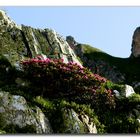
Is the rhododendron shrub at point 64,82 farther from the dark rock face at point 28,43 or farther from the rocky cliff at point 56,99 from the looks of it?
the dark rock face at point 28,43

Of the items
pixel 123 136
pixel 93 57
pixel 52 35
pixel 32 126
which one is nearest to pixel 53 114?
pixel 32 126

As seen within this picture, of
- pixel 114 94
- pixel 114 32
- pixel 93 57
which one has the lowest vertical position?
pixel 114 94

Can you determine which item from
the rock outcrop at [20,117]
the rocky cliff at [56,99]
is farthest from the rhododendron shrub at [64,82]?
the rock outcrop at [20,117]

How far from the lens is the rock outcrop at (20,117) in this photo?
46.2 feet

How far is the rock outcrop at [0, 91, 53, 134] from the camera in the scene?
1407cm

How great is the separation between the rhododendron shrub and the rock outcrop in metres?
1.16

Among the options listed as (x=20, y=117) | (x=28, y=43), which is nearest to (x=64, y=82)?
(x=20, y=117)

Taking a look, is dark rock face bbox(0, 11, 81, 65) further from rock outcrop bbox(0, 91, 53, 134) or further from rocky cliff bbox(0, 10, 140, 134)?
rock outcrop bbox(0, 91, 53, 134)

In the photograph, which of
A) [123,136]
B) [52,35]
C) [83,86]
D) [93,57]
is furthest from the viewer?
[93,57]

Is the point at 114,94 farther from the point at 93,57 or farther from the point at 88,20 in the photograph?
the point at 93,57

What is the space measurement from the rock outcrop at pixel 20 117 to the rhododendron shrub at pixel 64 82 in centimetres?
116

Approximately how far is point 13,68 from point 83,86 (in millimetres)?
2358

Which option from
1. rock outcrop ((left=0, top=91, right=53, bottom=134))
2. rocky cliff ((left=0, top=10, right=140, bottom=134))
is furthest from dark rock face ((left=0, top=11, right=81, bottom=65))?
rock outcrop ((left=0, top=91, right=53, bottom=134))

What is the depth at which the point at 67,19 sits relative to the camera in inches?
571
